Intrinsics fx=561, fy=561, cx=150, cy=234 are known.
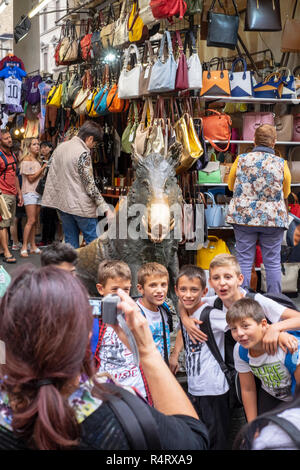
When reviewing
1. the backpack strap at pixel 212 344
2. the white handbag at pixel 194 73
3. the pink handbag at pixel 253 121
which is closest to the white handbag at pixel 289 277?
the pink handbag at pixel 253 121

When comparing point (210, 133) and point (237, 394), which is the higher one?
point (210, 133)

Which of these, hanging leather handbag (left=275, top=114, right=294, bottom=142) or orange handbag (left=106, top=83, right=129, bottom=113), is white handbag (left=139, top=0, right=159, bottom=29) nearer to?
orange handbag (left=106, top=83, right=129, bottom=113)

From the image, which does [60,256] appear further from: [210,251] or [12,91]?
[12,91]

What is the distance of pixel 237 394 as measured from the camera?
3328 mm

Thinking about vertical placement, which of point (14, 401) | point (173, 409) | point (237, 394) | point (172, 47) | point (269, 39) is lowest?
point (237, 394)

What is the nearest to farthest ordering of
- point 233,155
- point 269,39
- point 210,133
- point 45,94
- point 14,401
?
1. point 14,401
2. point 210,133
3. point 233,155
4. point 269,39
5. point 45,94

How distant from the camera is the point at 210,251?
655cm

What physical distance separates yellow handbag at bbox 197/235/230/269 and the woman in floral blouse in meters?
1.17

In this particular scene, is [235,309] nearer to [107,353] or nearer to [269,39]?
[107,353]

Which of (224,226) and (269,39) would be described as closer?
(224,226)

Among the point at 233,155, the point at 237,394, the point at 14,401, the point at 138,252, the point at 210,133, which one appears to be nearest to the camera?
the point at 14,401

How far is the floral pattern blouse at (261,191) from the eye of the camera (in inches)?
203

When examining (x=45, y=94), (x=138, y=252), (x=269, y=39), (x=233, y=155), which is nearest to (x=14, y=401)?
(x=138, y=252)

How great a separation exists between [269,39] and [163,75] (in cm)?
366
